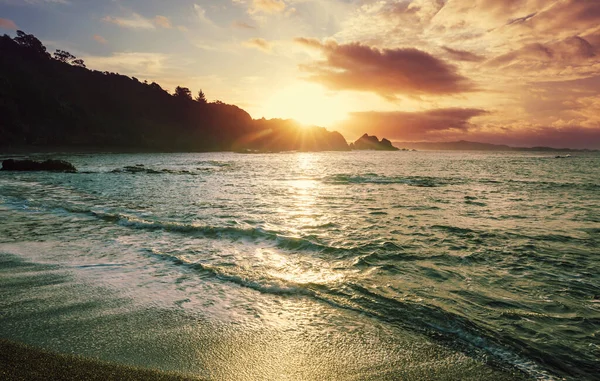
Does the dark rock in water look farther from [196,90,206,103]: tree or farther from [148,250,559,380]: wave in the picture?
[196,90,206,103]: tree

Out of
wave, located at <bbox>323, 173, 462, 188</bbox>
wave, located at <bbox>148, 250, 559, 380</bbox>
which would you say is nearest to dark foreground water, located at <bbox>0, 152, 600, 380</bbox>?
wave, located at <bbox>148, 250, 559, 380</bbox>

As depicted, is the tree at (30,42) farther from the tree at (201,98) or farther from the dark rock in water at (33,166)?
the dark rock in water at (33,166)

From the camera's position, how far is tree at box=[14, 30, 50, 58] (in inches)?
5561

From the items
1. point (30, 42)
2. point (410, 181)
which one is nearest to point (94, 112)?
point (30, 42)

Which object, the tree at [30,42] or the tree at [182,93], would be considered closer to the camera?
the tree at [30,42]

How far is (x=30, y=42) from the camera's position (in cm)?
14262

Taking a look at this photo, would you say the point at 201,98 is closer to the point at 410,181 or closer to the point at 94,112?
the point at 94,112

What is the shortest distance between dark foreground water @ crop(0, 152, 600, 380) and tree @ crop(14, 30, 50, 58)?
17875 cm

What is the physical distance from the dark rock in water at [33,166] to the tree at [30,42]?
14825cm

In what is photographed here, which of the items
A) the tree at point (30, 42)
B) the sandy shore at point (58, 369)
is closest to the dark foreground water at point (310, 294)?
the sandy shore at point (58, 369)

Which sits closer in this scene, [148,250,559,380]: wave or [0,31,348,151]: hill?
[148,250,559,380]: wave

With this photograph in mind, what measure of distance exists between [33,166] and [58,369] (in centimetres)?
4296

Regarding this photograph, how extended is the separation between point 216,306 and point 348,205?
1215 centimetres

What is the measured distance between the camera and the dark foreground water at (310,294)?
379 cm
